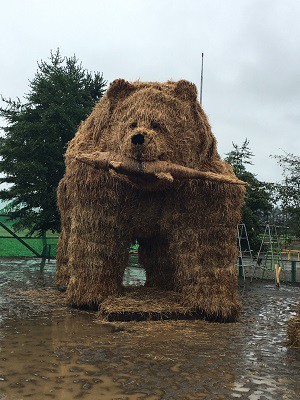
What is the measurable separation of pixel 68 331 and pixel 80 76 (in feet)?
42.2

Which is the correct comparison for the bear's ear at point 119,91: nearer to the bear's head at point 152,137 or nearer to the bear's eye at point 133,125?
the bear's head at point 152,137

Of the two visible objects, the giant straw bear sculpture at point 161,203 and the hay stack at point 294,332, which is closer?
the hay stack at point 294,332

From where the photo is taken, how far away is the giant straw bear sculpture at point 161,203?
19.0ft

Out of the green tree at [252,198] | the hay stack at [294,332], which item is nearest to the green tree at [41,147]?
the green tree at [252,198]

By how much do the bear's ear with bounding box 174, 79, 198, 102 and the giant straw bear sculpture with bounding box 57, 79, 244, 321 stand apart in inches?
0.5

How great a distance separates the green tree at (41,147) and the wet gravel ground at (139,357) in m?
7.30

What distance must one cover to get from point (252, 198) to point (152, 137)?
10.1 metres

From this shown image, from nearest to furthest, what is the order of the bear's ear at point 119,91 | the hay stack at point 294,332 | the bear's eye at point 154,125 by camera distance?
the hay stack at point 294,332, the bear's eye at point 154,125, the bear's ear at point 119,91

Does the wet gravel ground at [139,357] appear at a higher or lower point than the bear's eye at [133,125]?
lower

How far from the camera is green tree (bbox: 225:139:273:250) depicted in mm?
13688

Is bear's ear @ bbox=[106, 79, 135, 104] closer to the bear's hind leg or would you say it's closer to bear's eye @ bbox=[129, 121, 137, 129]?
bear's eye @ bbox=[129, 121, 137, 129]

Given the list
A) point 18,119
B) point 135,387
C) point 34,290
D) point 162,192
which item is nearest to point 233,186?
point 162,192

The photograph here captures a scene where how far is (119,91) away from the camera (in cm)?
631

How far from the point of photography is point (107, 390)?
3.33 meters
